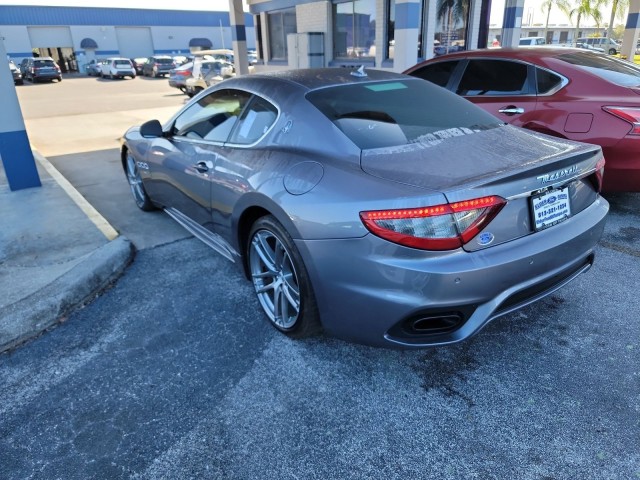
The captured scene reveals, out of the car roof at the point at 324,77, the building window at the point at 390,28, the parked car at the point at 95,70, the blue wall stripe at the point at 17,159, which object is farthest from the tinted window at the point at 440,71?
the parked car at the point at 95,70

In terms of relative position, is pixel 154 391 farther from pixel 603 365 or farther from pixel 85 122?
pixel 85 122

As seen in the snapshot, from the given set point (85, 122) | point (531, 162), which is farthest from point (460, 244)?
point (85, 122)

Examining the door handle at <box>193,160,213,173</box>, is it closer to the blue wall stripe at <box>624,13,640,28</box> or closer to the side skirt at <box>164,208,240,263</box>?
the side skirt at <box>164,208,240,263</box>

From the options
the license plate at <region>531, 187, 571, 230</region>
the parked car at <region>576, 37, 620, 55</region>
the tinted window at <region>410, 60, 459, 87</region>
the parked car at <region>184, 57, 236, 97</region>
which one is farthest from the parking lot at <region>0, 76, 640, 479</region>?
the parked car at <region>576, 37, 620, 55</region>

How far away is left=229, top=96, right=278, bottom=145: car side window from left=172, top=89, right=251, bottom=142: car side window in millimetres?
105

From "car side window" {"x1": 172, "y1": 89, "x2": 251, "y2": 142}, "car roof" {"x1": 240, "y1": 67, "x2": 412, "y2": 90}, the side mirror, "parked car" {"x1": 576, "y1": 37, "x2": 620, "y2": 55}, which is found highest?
"car roof" {"x1": 240, "y1": 67, "x2": 412, "y2": 90}

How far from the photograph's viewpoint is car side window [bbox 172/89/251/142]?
11.4ft

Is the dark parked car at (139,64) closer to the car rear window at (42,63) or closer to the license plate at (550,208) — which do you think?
the car rear window at (42,63)

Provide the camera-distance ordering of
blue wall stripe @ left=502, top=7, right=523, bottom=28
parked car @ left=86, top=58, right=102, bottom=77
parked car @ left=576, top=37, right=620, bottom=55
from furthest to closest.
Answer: parked car @ left=86, top=58, right=102, bottom=77, parked car @ left=576, top=37, right=620, bottom=55, blue wall stripe @ left=502, top=7, right=523, bottom=28

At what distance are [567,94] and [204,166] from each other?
3.45 m

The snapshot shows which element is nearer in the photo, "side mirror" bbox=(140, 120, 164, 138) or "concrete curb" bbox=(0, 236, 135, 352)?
"concrete curb" bbox=(0, 236, 135, 352)

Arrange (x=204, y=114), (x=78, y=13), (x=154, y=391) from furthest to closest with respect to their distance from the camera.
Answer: (x=78, y=13) < (x=204, y=114) < (x=154, y=391)

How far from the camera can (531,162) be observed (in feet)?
7.82

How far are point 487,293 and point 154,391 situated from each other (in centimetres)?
177
